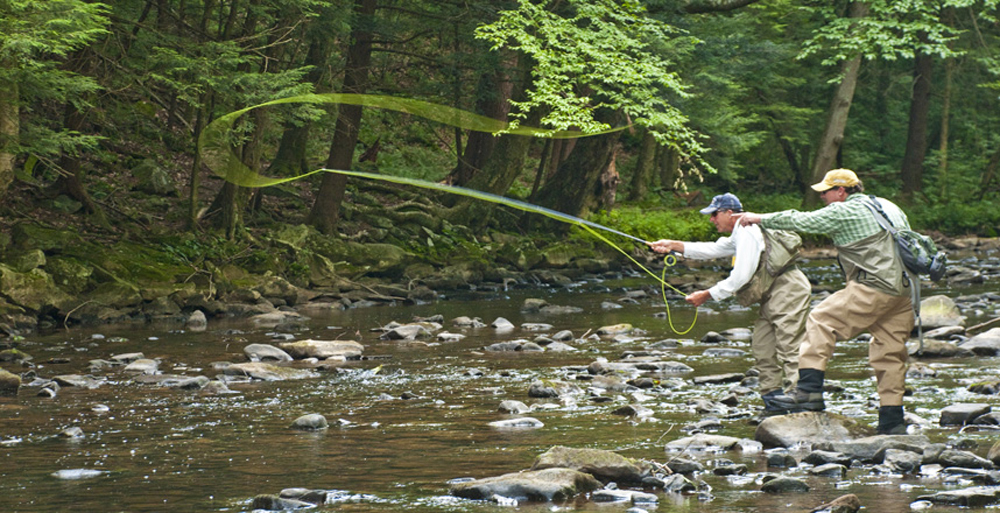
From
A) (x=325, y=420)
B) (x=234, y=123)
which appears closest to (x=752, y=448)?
(x=325, y=420)

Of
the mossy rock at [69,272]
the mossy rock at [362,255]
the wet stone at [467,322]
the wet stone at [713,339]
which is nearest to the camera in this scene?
the wet stone at [713,339]

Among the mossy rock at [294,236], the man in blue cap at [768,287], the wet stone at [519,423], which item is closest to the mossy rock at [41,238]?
the mossy rock at [294,236]

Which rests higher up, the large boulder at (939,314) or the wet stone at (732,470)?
the large boulder at (939,314)

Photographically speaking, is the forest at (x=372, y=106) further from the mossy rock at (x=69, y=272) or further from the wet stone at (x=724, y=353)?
the wet stone at (x=724, y=353)

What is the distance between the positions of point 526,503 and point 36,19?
362 inches

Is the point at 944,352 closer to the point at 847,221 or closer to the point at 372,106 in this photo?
the point at 847,221

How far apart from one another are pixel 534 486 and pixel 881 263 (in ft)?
8.55

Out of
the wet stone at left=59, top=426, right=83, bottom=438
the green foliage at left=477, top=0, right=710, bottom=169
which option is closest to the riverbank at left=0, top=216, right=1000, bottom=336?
the green foliage at left=477, top=0, right=710, bottom=169

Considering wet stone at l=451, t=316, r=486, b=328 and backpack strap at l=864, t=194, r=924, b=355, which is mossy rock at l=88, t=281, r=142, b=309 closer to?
wet stone at l=451, t=316, r=486, b=328

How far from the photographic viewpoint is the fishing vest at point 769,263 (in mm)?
6883

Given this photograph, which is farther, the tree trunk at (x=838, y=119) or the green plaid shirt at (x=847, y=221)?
the tree trunk at (x=838, y=119)

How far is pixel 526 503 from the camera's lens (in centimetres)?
464

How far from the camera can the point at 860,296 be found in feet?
19.9

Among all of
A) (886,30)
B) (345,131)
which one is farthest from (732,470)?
(886,30)
